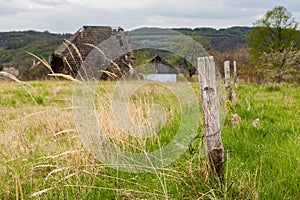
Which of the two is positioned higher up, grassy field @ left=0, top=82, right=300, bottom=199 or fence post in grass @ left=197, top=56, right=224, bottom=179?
fence post in grass @ left=197, top=56, right=224, bottom=179

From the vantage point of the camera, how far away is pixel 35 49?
78688mm

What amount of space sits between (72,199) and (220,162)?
3.74ft

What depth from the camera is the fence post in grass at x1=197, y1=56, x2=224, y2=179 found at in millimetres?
2404

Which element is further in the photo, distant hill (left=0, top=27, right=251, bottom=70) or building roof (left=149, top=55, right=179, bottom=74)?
distant hill (left=0, top=27, right=251, bottom=70)

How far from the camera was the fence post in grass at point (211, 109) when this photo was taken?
2404mm

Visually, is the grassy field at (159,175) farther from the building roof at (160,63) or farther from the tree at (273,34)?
the tree at (273,34)

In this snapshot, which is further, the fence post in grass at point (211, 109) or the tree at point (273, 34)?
the tree at point (273, 34)

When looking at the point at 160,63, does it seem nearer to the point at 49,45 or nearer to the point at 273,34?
the point at 273,34

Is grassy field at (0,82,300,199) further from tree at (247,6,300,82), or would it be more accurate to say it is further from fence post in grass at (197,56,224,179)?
tree at (247,6,300,82)

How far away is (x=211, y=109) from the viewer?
244 centimetres

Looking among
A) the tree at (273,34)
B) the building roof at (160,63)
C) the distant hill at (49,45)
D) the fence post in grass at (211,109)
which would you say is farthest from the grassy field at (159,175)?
the distant hill at (49,45)

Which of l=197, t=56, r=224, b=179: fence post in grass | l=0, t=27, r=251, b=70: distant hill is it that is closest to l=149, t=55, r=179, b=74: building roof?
l=197, t=56, r=224, b=179: fence post in grass

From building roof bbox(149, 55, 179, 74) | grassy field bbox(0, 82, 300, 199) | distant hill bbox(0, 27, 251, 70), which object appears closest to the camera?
grassy field bbox(0, 82, 300, 199)

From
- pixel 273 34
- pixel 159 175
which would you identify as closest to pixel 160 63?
pixel 159 175
